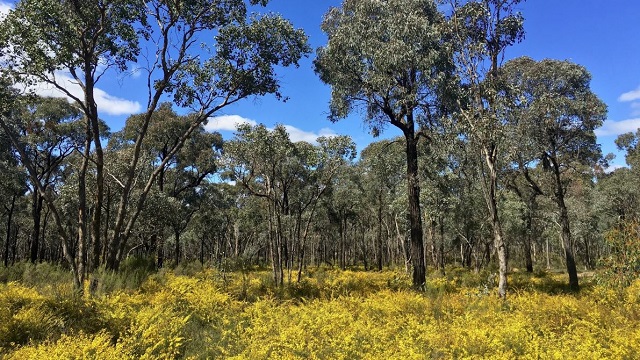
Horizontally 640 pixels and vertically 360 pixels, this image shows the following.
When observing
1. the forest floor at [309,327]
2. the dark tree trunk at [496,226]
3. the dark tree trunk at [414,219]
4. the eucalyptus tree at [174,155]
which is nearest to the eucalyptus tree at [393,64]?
the dark tree trunk at [414,219]

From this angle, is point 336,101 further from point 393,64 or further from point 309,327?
point 309,327

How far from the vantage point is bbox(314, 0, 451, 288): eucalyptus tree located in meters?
13.0

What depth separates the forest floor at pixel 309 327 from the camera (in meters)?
5.91

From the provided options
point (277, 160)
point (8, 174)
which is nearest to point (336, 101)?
point (277, 160)

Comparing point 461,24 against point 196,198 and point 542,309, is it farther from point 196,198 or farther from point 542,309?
point 196,198

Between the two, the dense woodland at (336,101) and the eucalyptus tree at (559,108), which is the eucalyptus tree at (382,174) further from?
the eucalyptus tree at (559,108)

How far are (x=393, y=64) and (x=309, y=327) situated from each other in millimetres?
8995

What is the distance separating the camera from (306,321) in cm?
808

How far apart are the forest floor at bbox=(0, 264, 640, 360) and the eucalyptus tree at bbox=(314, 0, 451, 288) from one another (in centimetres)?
515

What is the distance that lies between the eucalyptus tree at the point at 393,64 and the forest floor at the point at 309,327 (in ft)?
16.9

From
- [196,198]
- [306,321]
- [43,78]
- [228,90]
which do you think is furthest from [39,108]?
[306,321]

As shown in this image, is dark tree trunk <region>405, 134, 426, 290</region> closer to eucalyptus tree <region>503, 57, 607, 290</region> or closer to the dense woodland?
the dense woodland

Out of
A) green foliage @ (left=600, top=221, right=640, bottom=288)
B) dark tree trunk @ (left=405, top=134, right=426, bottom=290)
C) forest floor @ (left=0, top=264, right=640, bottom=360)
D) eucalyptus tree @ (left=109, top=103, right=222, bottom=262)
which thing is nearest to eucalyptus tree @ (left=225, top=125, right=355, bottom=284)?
eucalyptus tree @ (left=109, top=103, right=222, bottom=262)

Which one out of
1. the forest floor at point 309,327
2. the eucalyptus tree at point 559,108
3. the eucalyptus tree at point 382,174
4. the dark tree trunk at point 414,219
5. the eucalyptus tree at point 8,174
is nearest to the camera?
the forest floor at point 309,327
